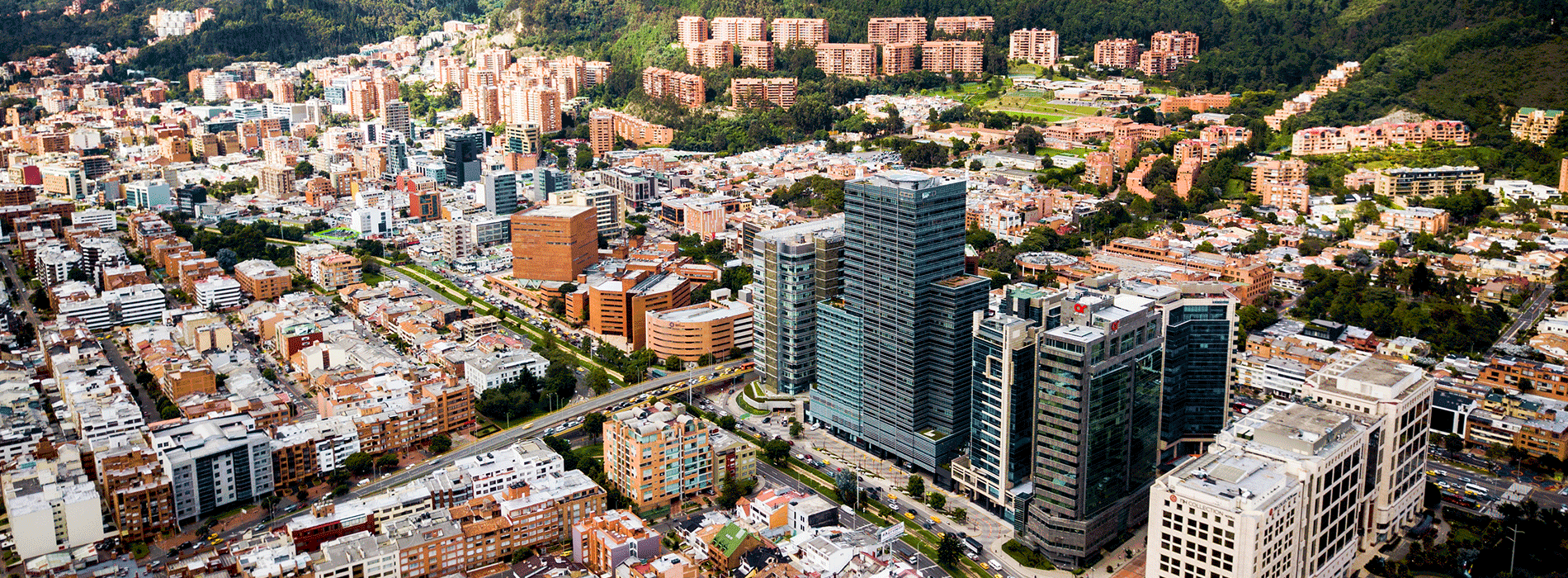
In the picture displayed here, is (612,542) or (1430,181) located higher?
(1430,181)

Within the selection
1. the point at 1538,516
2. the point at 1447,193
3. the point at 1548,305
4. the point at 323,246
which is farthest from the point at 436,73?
the point at 1538,516

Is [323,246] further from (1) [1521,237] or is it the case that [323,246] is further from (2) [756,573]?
(1) [1521,237]

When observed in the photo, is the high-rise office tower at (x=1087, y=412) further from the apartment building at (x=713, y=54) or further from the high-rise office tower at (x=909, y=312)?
the apartment building at (x=713, y=54)

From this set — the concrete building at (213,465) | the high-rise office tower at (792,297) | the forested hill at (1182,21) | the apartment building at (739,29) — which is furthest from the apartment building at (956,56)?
the concrete building at (213,465)

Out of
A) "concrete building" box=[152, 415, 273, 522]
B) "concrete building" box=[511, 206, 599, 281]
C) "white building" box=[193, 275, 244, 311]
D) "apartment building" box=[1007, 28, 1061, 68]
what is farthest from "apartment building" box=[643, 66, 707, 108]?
"concrete building" box=[152, 415, 273, 522]

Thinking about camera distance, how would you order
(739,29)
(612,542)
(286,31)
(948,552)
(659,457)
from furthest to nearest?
(286,31) < (739,29) < (659,457) < (948,552) < (612,542)

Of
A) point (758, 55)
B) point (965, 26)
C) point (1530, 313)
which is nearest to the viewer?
point (1530, 313)

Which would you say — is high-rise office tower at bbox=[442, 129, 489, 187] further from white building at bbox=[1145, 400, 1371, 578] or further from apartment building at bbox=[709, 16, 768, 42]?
white building at bbox=[1145, 400, 1371, 578]

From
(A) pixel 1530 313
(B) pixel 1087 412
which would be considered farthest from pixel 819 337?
(A) pixel 1530 313

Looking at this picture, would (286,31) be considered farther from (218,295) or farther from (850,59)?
(218,295)
